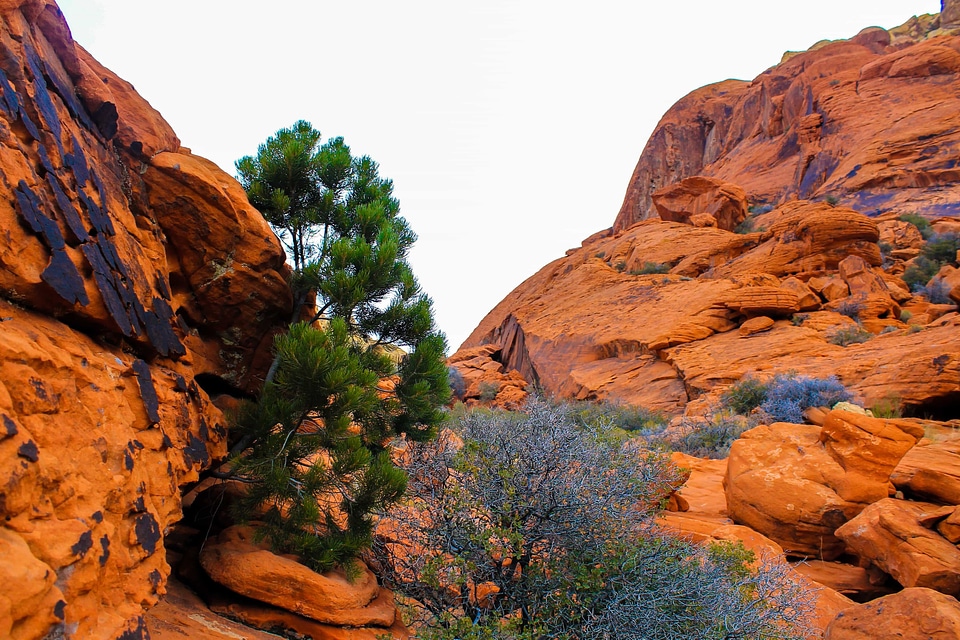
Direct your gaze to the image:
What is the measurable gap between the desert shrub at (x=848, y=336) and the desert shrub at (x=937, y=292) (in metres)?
3.90

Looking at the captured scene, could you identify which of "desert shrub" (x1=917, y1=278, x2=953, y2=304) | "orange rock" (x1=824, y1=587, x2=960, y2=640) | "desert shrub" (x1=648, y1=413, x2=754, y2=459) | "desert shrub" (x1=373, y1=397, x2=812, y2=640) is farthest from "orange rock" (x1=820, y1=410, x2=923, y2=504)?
"desert shrub" (x1=917, y1=278, x2=953, y2=304)

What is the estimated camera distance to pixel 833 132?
30.7m

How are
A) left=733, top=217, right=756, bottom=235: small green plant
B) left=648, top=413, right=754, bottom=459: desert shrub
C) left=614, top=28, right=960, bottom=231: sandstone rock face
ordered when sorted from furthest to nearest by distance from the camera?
left=733, top=217, right=756, bottom=235: small green plant, left=614, top=28, right=960, bottom=231: sandstone rock face, left=648, top=413, right=754, bottom=459: desert shrub

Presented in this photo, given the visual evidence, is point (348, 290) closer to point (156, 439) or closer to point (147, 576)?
point (156, 439)

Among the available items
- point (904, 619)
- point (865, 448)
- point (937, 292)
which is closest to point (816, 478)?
point (865, 448)

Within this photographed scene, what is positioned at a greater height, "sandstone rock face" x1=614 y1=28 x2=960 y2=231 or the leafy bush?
"sandstone rock face" x1=614 y1=28 x2=960 y2=231

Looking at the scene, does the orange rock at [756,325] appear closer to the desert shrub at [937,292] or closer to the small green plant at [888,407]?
the desert shrub at [937,292]

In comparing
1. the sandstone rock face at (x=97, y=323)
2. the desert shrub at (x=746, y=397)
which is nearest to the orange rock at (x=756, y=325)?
the desert shrub at (x=746, y=397)

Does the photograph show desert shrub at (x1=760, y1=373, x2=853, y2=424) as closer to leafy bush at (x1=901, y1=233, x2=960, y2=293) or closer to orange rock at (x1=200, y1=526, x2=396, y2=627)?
orange rock at (x1=200, y1=526, x2=396, y2=627)

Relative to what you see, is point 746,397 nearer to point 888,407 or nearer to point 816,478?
point 888,407

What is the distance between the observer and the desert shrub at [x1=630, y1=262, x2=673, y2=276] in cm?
2322

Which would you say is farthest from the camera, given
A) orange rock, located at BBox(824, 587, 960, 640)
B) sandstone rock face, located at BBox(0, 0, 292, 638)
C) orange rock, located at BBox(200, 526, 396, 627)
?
orange rock, located at BBox(200, 526, 396, 627)

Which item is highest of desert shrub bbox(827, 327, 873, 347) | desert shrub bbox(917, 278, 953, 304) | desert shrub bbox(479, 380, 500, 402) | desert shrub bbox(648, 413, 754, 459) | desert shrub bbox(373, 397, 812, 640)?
desert shrub bbox(917, 278, 953, 304)

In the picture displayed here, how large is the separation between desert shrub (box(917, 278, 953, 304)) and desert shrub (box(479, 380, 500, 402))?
15.2 metres
